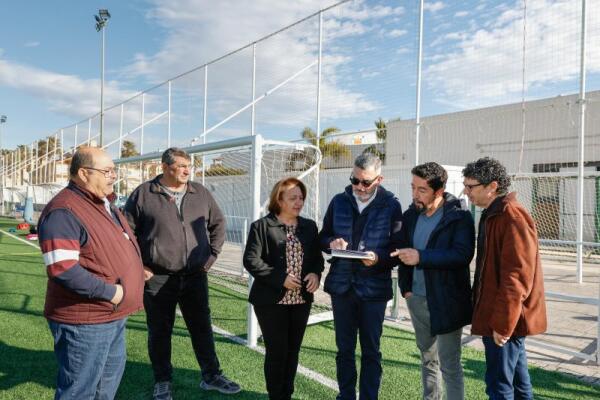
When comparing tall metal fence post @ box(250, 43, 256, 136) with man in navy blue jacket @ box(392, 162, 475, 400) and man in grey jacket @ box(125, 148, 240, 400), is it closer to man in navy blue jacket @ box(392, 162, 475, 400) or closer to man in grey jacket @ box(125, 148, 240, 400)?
man in grey jacket @ box(125, 148, 240, 400)

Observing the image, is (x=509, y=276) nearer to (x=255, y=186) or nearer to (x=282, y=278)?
(x=282, y=278)

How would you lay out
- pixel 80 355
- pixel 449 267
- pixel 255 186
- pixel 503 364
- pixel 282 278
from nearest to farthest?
pixel 80 355, pixel 503 364, pixel 449 267, pixel 282 278, pixel 255 186

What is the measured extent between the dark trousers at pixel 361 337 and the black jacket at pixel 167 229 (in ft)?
3.87

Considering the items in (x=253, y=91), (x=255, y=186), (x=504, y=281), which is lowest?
(x=504, y=281)

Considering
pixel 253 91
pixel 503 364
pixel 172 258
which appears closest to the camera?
pixel 503 364

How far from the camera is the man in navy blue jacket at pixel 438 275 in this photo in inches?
110

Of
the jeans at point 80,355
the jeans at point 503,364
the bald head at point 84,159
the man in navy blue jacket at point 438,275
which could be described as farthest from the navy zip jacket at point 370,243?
the bald head at point 84,159

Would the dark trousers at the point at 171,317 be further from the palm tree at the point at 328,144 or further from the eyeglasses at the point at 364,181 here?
the palm tree at the point at 328,144

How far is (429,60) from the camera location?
804cm

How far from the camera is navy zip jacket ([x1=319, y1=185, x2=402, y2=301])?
3.02 meters

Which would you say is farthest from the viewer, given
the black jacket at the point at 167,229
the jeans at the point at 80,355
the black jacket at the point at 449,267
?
the black jacket at the point at 167,229

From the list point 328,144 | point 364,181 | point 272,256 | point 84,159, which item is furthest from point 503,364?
point 328,144

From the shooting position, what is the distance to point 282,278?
3.01 metres

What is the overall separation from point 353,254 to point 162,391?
1.89 m
